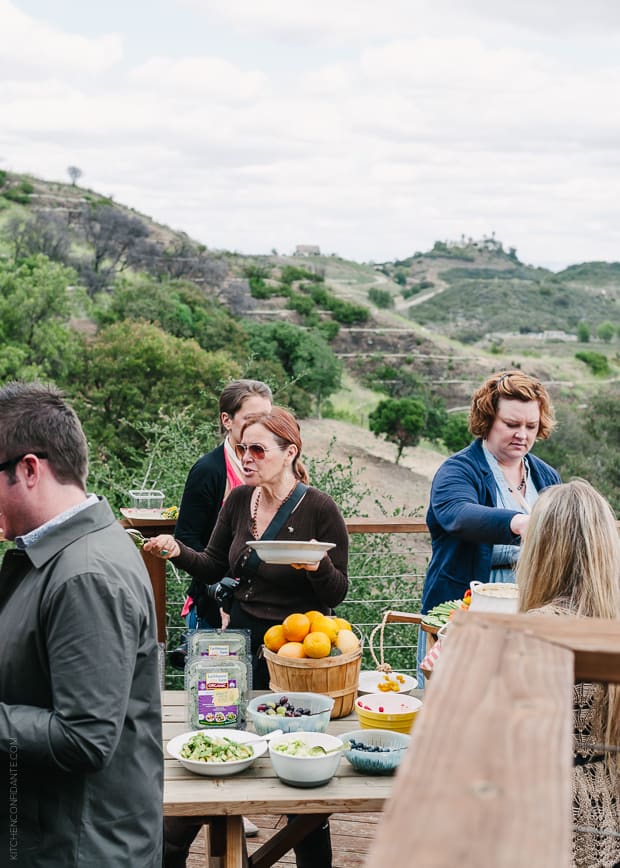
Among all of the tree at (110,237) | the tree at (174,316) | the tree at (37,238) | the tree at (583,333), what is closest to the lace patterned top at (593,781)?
the tree at (174,316)

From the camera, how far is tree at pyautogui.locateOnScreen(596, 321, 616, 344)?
61.9m

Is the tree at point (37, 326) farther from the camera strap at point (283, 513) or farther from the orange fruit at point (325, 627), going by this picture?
the orange fruit at point (325, 627)

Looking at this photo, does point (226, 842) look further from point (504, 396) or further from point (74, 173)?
point (74, 173)

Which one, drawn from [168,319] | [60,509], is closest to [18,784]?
[60,509]

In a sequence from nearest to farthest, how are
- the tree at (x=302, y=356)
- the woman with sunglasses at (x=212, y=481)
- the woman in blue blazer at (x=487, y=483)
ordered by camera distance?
the woman in blue blazer at (x=487, y=483) < the woman with sunglasses at (x=212, y=481) < the tree at (x=302, y=356)

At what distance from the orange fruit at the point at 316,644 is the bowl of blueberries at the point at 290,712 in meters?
0.11

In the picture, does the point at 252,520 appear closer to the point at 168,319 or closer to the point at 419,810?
the point at 419,810

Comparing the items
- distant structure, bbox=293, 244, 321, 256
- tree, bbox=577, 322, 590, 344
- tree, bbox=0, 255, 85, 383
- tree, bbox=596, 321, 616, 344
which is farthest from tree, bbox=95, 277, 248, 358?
distant structure, bbox=293, 244, 321, 256

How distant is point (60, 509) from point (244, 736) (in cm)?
102

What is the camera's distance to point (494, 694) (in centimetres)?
81

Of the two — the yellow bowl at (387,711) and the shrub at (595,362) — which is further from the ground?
the shrub at (595,362)

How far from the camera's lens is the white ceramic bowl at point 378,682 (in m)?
2.83

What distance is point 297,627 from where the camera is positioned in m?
2.65

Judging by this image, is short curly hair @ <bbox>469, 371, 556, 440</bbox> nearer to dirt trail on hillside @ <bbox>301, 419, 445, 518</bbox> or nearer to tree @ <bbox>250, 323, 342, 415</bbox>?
dirt trail on hillside @ <bbox>301, 419, 445, 518</bbox>
